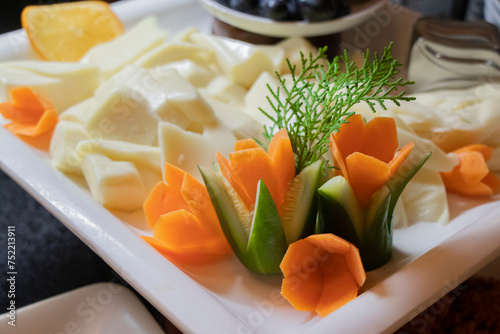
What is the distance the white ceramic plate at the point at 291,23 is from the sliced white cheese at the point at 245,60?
124 millimetres

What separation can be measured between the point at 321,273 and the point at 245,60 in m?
0.85

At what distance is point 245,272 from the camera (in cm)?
125

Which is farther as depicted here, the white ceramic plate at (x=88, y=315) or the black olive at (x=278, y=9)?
the black olive at (x=278, y=9)

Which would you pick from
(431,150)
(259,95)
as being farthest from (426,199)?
(259,95)

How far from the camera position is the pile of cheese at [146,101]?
1.41 meters

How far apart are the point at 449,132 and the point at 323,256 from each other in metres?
0.60

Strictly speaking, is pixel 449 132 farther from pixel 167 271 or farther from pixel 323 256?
pixel 167 271

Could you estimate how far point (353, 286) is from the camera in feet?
3.63

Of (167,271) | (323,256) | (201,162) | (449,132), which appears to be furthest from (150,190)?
(449,132)

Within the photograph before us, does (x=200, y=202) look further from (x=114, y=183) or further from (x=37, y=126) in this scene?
(x=37, y=126)

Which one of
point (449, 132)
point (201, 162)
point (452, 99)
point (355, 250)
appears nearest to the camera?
point (355, 250)

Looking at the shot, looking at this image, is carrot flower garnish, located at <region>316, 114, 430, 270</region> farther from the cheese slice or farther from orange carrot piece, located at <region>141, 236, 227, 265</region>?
the cheese slice

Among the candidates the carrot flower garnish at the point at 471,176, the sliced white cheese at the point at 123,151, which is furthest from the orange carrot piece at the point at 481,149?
the sliced white cheese at the point at 123,151

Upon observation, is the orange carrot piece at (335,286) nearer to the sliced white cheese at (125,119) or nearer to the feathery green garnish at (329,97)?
the feathery green garnish at (329,97)
